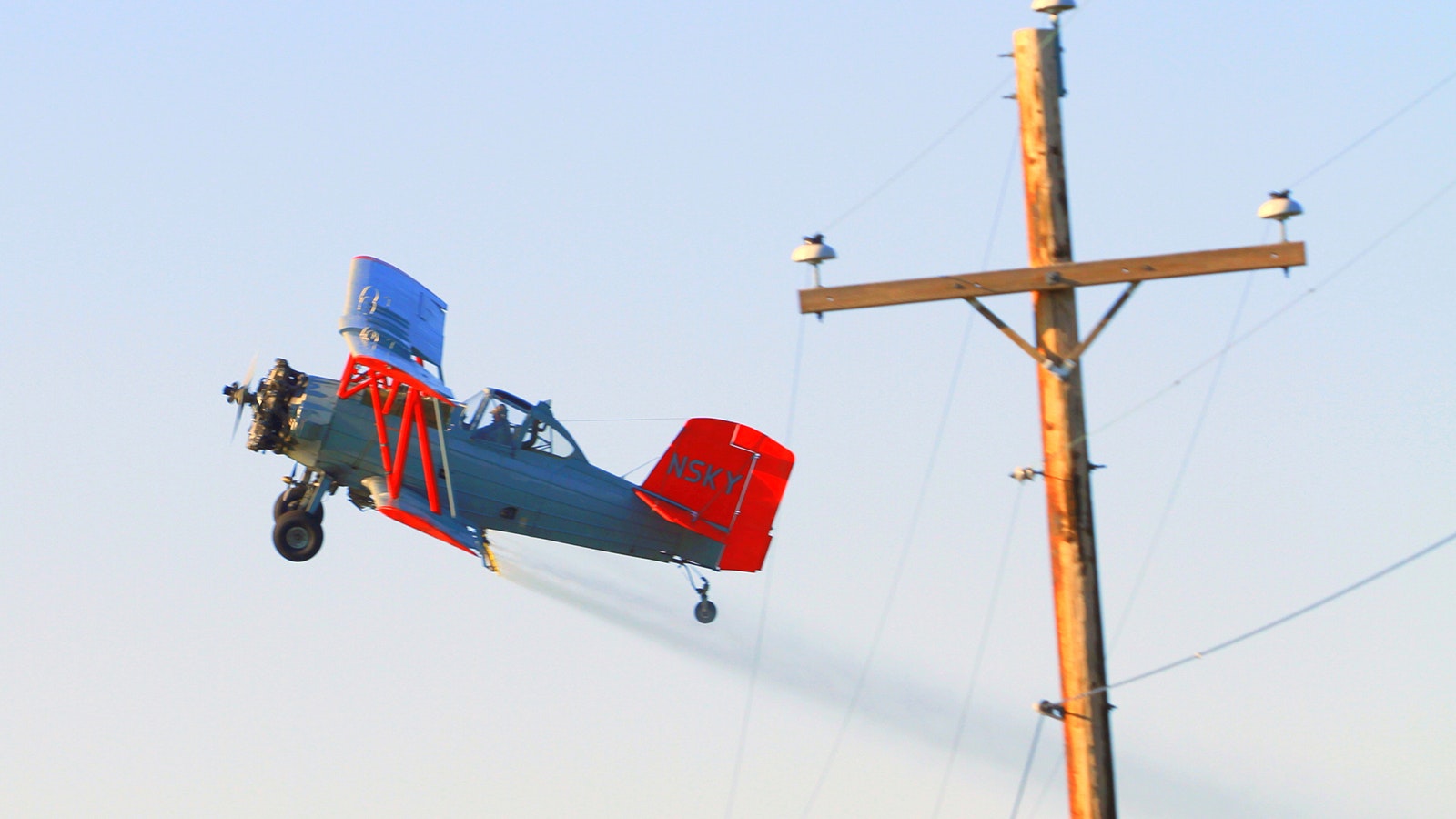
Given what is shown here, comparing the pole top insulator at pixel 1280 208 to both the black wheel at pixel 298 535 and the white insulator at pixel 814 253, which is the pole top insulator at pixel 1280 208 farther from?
the black wheel at pixel 298 535

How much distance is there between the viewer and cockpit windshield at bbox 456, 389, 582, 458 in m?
23.7

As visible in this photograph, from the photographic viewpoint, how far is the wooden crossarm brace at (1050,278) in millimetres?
11500

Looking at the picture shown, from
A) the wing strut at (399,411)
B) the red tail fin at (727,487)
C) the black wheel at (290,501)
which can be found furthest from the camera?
the red tail fin at (727,487)

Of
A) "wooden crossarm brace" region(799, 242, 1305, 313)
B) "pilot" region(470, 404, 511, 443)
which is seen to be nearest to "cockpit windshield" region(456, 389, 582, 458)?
"pilot" region(470, 404, 511, 443)

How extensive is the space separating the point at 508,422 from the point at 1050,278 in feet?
43.0

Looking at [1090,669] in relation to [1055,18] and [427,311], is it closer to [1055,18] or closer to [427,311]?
[1055,18]

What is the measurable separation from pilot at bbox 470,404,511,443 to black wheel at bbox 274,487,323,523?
231 cm

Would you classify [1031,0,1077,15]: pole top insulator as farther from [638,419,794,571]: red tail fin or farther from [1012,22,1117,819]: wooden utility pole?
[638,419,794,571]: red tail fin

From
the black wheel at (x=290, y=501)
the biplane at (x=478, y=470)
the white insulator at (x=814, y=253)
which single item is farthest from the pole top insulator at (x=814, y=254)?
the black wheel at (x=290, y=501)

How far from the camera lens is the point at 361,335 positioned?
2516cm

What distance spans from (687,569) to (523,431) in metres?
3.02

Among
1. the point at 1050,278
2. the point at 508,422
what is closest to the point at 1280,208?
the point at 1050,278

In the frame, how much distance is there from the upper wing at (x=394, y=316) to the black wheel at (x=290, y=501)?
6.69 feet

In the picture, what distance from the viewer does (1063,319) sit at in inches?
465
